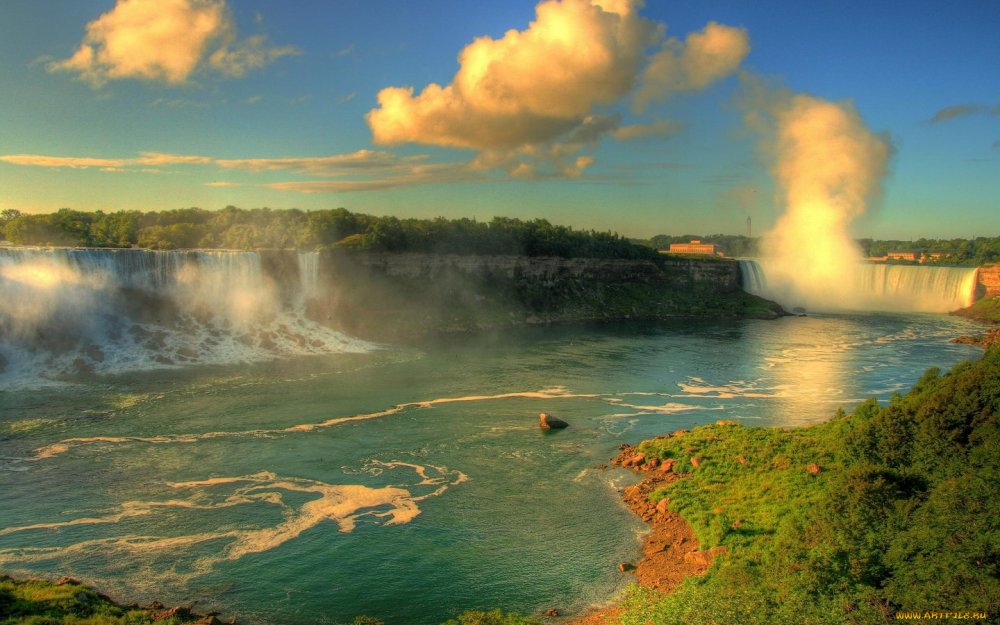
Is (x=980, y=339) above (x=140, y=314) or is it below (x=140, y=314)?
below

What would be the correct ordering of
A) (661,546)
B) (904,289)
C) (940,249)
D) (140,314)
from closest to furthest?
(661,546) < (140,314) < (904,289) < (940,249)

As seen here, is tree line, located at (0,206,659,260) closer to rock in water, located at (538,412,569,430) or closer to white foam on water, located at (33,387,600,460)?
white foam on water, located at (33,387,600,460)

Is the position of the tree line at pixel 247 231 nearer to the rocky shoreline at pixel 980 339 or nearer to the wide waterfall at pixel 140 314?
the wide waterfall at pixel 140 314

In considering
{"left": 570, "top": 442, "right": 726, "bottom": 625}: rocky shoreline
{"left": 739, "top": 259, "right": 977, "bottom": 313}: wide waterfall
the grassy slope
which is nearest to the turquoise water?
{"left": 570, "top": 442, "right": 726, "bottom": 625}: rocky shoreline

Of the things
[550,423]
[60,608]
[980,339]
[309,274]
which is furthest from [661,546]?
[980,339]

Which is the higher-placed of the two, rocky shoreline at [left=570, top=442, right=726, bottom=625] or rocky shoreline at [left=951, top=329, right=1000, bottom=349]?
rocky shoreline at [left=951, top=329, right=1000, bottom=349]

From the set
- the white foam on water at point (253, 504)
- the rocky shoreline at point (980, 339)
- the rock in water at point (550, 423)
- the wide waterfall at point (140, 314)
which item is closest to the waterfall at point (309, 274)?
the wide waterfall at point (140, 314)

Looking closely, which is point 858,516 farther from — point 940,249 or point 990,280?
point 940,249

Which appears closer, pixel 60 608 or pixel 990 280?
pixel 60 608

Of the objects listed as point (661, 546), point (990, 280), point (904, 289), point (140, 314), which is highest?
point (990, 280)
